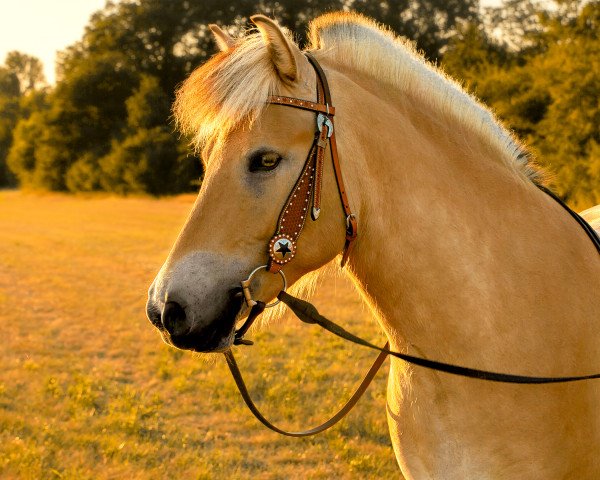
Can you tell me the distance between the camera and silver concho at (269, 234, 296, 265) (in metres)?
1.91

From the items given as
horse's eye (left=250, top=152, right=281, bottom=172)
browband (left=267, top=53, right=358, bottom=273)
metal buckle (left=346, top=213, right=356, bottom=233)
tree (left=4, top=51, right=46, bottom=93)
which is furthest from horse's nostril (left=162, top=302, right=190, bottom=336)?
tree (left=4, top=51, right=46, bottom=93)

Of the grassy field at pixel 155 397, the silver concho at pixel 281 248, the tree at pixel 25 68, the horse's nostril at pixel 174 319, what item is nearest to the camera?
the horse's nostril at pixel 174 319

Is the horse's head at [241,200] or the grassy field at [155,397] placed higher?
the horse's head at [241,200]

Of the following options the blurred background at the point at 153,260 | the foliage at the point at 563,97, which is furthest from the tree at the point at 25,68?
the foliage at the point at 563,97

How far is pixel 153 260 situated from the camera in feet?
47.1

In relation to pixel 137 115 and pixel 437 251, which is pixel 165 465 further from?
pixel 137 115

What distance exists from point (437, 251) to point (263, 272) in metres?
0.61

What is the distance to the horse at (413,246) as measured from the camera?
6.24 feet

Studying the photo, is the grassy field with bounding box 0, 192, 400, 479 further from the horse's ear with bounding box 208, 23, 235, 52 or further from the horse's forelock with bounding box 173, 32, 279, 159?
the horse's ear with bounding box 208, 23, 235, 52

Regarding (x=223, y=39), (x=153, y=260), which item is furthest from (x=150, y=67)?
(x=223, y=39)

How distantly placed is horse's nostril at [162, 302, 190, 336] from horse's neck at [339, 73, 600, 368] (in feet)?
2.13

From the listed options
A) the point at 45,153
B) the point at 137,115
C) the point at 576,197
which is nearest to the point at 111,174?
the point at 137,115

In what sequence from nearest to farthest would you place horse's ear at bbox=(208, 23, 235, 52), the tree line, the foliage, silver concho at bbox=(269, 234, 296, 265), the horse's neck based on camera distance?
silver concho at bbox=(269, 234, 296, 265) → the horse's neck → horse's ear at bbox=(208, 23, 235, 52) → the foliage → the tree line

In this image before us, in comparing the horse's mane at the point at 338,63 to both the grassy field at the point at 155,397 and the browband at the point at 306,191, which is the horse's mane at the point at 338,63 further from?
the grassy field at the point at 155,397
